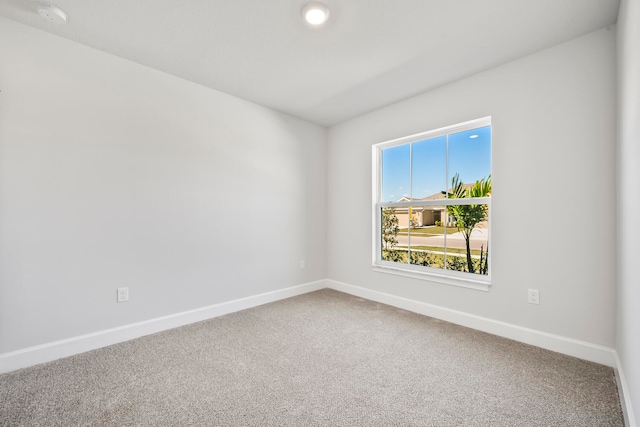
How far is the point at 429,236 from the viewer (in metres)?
3.13

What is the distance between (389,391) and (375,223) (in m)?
2.15

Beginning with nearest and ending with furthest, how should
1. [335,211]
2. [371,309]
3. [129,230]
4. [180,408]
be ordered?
Answer: [180,408] → [129,230] → [371,309] → [335,211]

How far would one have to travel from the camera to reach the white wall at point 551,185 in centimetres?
199

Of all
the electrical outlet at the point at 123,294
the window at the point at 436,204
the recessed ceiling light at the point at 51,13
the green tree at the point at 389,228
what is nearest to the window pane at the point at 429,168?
the window at the point at 436,204

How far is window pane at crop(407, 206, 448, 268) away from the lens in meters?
3.01

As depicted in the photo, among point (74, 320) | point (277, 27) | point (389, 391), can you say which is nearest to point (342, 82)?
point (277, 27)

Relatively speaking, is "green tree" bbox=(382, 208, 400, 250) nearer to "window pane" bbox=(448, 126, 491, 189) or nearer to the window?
the window

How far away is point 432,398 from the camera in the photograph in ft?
5.33

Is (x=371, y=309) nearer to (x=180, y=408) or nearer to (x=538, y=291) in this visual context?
(x=538, y=291)

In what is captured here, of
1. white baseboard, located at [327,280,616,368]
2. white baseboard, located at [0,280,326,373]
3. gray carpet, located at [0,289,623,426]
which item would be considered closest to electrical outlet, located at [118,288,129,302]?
white baseboard, located at [0,280,326,373]

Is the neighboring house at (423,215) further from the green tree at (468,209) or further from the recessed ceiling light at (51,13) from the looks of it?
the recessed ceiling light at (51,13)

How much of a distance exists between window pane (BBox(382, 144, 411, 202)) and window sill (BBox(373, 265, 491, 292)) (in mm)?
865

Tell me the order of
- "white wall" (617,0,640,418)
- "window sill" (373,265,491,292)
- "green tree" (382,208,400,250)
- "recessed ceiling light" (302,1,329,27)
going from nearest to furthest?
"white wall" (617,0,640,418), "recessed ceiling light" (302,1,329,27), "window sill" (373,265,491,292), "green tree" (382,208,400,250)

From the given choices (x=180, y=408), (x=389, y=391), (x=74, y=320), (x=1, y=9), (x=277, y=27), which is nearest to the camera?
(x=180, y=408)
